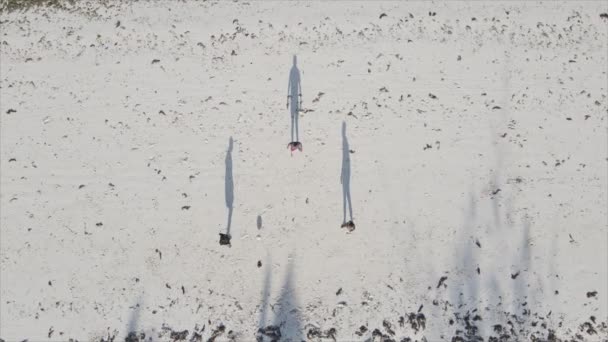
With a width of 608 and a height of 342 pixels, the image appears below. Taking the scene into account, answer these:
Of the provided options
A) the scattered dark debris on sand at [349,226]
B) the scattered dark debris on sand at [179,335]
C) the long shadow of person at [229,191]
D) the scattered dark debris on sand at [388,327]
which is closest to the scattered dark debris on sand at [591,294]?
the scattered dark debris on sand at [388,327]

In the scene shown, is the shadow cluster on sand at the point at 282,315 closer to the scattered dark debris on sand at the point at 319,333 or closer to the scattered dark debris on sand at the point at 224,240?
the scattered dark debris on sand at the point at 319,333

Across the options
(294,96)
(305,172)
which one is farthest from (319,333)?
(294,96)

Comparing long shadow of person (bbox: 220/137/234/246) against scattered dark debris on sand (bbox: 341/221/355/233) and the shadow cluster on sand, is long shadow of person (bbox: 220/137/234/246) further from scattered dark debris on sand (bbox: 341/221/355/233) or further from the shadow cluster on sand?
scattered dark debris on sand (bbox: 341/221/355/233)

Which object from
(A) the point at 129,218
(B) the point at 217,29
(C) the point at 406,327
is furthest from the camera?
(B) the point at 217,29

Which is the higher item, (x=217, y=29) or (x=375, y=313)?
(x=217, y=29)

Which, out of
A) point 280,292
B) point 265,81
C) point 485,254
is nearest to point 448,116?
point 485,254

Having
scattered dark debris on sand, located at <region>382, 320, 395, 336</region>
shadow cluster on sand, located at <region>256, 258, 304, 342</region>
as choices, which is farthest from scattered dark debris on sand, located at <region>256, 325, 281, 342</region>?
scattered dark debris on sand, located at <region>382, 320, 395, 336</region>

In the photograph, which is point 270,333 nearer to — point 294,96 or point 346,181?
point 346,181

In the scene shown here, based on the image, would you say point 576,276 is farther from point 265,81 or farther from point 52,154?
point 52,154
